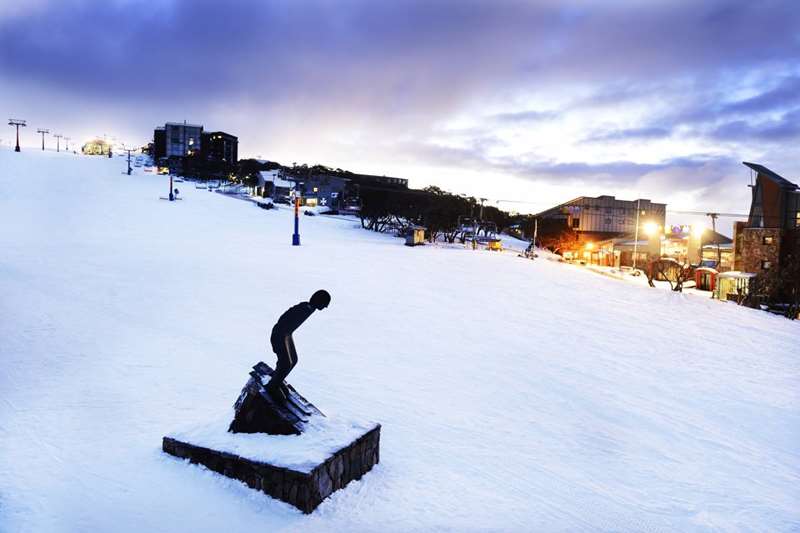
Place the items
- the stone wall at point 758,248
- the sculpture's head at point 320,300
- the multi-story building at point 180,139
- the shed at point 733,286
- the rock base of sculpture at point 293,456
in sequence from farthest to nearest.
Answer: the multi-story building at point 180,139
the stone wall at point 758,248
the shed at point 733,286
the sculpture's head at point 320,300
the rock base of sculpture at point 293,456

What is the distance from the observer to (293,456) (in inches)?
176

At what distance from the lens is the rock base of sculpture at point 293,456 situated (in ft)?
14.1

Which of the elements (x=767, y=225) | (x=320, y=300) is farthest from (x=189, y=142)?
(x=320, y=300)

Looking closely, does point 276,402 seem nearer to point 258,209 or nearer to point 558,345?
point 558,345

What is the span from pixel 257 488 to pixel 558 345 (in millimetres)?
7834

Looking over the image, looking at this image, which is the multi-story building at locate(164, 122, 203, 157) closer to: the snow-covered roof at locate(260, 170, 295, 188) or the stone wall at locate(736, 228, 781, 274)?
the snow-covered roof at locate(260, 170, 295, 188)

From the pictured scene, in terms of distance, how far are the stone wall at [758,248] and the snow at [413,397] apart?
18.5 metres

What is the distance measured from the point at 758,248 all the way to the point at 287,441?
119ft

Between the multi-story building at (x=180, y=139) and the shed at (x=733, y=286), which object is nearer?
the shed at (x=733, y=286)

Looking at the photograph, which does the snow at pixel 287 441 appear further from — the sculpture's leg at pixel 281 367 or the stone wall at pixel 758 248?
the stone wall at pixel 758 248

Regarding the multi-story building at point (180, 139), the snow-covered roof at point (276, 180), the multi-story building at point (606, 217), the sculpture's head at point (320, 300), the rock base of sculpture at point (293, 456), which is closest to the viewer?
the rock base of sculpture at point (293, 456)

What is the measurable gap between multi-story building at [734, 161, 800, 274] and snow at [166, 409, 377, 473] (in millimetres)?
34702

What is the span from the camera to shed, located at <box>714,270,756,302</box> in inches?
1102

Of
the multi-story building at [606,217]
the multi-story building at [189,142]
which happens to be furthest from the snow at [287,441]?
the multi-story building at [189,142]
